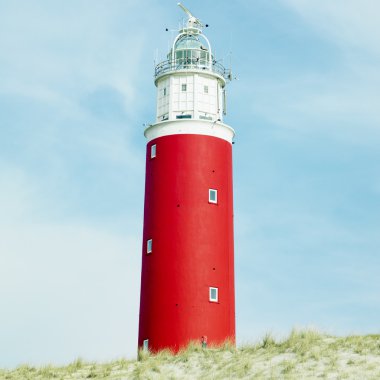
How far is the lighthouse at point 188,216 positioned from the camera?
37250mm

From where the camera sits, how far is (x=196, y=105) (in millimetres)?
40500

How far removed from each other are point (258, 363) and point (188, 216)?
12.0m

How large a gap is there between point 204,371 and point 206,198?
11.8 metres

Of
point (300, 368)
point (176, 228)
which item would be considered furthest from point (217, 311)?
point (300, 368)

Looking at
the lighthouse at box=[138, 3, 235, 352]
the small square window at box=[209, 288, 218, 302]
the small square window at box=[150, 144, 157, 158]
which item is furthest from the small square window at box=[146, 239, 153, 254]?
the small square window at box=[150, 144, 157, 158]

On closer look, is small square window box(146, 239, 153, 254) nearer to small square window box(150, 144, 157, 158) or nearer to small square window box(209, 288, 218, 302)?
small square window box(209, 288, 218, 302)

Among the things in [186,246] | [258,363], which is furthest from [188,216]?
[258,363]

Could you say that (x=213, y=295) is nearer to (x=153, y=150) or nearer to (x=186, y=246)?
(x=186, y=246)

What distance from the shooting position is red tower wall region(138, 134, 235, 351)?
37.2m

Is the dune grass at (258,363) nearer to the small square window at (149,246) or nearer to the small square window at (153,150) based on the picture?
the small square window at (149,246)

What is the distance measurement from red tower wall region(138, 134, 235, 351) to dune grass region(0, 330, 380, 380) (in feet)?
17.9

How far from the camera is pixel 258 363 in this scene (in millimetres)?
27281

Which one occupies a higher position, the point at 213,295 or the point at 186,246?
the point at 186,246

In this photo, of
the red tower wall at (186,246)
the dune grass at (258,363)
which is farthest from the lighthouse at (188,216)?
the dune grass at (258,363)
